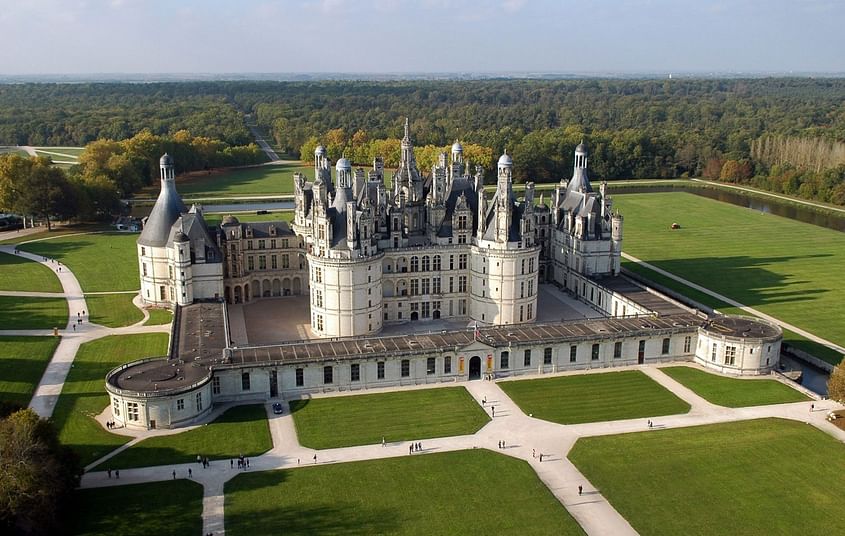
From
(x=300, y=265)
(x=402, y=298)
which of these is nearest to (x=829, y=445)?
(x=402, y=298)

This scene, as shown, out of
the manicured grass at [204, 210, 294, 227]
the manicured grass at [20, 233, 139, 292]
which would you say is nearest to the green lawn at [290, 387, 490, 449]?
the manicured grass at [20, 233, 139, 292]

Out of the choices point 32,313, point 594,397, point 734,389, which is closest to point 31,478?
point 594,397

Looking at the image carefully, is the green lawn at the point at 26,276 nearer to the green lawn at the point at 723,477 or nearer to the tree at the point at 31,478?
the tree at the point at 31,478

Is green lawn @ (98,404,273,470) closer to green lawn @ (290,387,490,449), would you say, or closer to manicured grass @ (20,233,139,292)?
green lawn @ (290,387,490,449)

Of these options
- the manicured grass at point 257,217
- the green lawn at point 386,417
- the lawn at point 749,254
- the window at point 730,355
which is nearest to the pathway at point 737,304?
the lawn at point 749,254

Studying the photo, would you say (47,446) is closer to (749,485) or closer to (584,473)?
(584,473)

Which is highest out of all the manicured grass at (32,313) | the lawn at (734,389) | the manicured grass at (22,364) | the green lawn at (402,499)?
the manicured grass at (32,313)

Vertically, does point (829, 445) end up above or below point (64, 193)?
below
